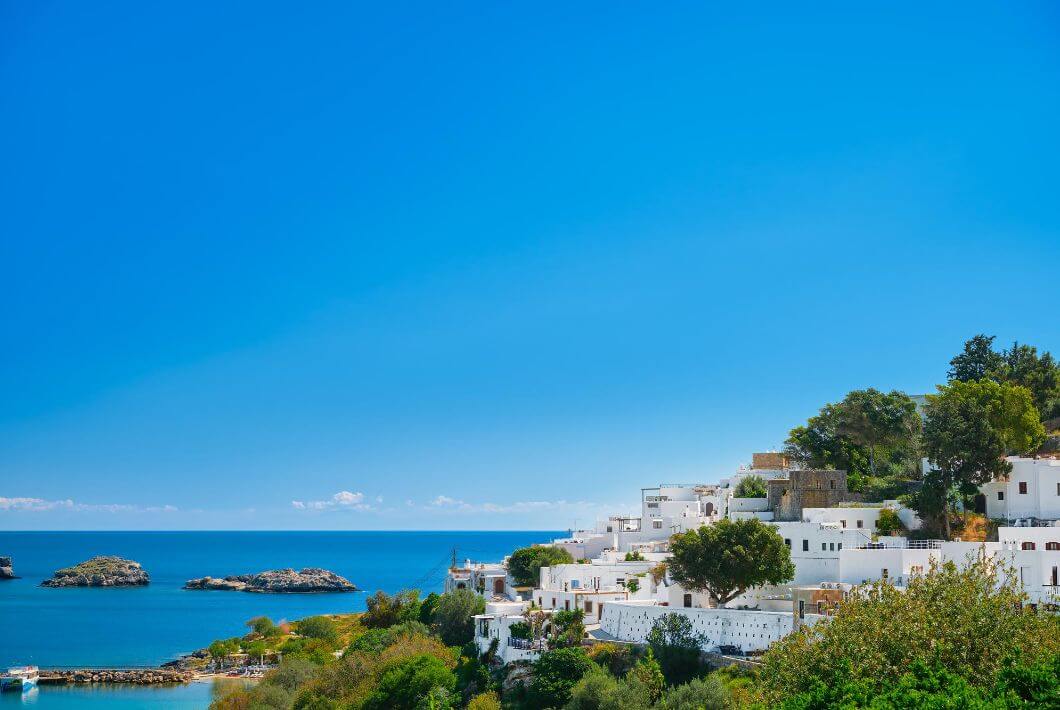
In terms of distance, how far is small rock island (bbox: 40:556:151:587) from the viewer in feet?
509

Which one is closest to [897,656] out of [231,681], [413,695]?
[413,695]

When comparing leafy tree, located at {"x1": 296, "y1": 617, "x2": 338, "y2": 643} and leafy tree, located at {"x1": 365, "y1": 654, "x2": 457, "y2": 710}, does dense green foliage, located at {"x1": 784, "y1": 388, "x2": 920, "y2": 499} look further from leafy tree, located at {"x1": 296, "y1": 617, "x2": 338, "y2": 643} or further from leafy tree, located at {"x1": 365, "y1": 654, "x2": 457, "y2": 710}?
leafy tree, located at {"x1": 296, "y1": 617, "x2": 338, "y2": 643}

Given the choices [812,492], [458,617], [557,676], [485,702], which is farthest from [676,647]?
[458,617]

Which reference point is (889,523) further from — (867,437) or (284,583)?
(284,583)

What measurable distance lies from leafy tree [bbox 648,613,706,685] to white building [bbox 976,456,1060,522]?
55.1 ft

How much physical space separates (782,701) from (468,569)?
50716 millimetres

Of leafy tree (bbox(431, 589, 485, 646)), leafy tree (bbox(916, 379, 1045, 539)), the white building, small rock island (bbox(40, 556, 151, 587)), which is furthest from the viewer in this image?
small rock island (bbox(40, 556, 151, 587))

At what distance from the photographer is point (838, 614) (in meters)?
26.7

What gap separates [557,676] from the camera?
3941cm

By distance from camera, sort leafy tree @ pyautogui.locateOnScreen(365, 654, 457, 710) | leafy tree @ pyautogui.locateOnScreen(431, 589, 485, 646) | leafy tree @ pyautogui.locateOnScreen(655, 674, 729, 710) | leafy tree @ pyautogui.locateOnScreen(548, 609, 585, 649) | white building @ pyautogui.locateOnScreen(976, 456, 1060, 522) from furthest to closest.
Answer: leafy tree @ pyautogui.locateOnScreen(431, 589, 485, 646), leafy tree @ pyautogui.locateOnScreen(365, 654, 457, 710), leafy tree @ pyautogui.locateOnScreen(548, 609, 585, 649), white building @ pyautogui.locateOnScreen(976, 456, 1060, 522), leafy tree @ pyautogui.locateOnScreen(655, 674, 729, 710)

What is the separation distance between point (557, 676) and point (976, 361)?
121ft

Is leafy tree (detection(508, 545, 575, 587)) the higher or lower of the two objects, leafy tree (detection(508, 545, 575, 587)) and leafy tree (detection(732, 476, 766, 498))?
the lower

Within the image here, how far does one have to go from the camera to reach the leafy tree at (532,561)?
59844 mm

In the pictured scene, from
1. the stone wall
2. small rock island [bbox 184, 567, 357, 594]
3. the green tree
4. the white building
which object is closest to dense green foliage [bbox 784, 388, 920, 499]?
the green tree
